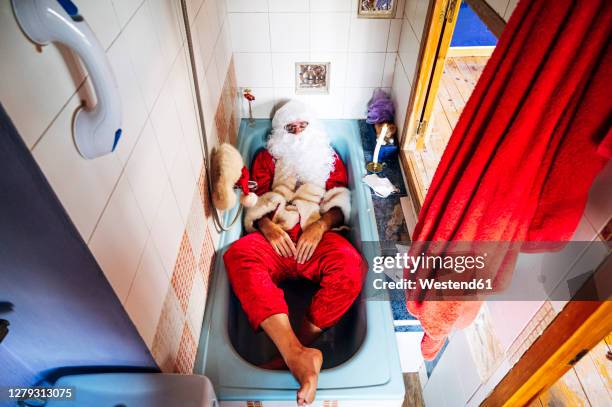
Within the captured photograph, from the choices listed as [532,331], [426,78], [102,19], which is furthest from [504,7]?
[102,19]

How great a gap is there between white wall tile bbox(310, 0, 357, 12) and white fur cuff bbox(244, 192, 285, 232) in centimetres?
92

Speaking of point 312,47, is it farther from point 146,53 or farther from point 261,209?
point 146,53

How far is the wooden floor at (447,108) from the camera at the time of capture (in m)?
1.79

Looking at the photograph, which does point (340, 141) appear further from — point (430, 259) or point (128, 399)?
point (128, 399)

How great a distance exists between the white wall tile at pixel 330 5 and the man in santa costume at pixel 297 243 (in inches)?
18.4

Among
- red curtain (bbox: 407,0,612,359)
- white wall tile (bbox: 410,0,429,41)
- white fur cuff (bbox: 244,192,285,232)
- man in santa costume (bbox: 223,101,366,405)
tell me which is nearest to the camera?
red curtain (bbox: 407,0,612,359)

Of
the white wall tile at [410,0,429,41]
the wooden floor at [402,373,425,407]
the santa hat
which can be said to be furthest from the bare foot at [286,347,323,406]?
the white wall tile at [410,0,429,41]

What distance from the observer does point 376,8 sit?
177cm

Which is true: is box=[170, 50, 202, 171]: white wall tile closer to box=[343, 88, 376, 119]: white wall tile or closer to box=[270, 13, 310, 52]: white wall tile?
box=[270, 13, 310, 52]: white wall tile

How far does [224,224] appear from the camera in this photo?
1.55m

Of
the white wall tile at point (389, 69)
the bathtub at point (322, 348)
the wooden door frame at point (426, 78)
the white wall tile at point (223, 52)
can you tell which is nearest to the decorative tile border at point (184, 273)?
the bathtub at point (322, 348)

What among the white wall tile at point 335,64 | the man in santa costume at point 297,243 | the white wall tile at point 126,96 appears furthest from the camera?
the white wall tile at point 335,64

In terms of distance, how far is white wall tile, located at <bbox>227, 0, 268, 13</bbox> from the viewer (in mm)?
1749

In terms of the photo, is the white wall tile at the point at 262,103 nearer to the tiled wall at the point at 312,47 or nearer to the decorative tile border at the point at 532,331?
the tiled wall at the point at 312,47
